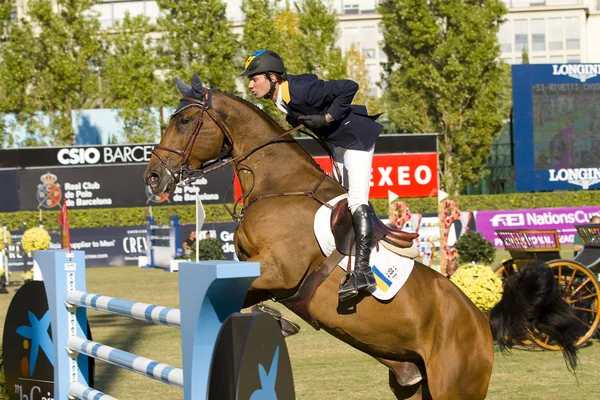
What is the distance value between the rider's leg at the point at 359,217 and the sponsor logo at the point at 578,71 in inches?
821

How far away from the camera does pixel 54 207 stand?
83.1ft

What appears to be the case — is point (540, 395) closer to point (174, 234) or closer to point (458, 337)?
point (458, 337)

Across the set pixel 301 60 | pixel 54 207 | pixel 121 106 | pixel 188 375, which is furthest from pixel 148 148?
pixel 188 375

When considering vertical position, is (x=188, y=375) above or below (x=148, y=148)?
below

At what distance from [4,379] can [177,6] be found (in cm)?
3139

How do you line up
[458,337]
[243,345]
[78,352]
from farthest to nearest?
[458,337] → [78,352] → [243,345]

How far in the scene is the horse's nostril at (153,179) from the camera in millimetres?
5109

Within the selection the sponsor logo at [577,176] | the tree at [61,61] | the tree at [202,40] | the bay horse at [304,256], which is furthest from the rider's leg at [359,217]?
the tree at [61,61]

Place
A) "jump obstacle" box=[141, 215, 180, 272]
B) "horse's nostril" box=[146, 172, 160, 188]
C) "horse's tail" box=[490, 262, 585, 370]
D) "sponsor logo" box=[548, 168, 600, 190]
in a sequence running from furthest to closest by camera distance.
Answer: "sponsor logo" box=[548, 168, 600, 190]
"jump obstacle" box=[141, 215, 180, 272]
"horse's tail" box=[490, 262, 585, 370]
"horse's nostril" box=[146, 172, 160, 188]

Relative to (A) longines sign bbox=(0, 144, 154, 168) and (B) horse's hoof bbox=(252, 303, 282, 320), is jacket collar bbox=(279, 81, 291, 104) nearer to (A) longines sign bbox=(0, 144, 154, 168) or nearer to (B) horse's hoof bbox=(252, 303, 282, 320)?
(B) horse's hoof bbox=(252, 303, 282, 320)

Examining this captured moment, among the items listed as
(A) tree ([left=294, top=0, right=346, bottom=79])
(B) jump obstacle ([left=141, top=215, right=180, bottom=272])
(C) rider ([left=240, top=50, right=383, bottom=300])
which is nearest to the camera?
(C) rider ([left=240, top=50, right=383, bottom=300])

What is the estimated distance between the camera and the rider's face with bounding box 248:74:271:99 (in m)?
5.21

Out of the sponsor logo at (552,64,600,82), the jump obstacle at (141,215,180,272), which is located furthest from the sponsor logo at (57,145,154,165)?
the sponsor logo at (552,64,600,82)

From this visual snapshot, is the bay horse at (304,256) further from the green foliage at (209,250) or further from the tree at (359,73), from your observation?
the tree at (359,73)
